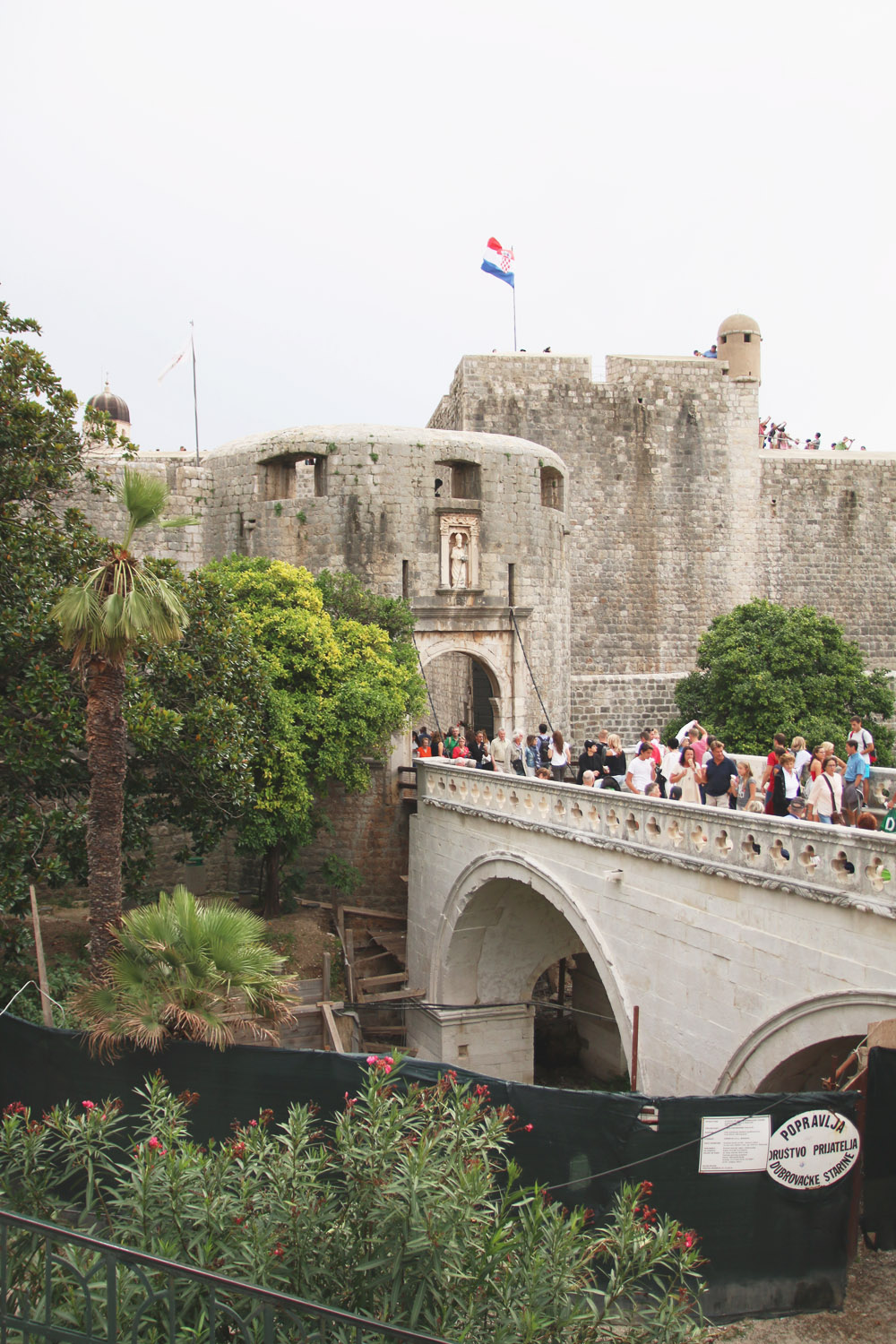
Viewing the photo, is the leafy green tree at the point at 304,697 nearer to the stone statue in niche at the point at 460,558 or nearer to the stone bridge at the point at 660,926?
the stone bridge at the point at 660,926

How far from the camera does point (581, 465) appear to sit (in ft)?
96.3

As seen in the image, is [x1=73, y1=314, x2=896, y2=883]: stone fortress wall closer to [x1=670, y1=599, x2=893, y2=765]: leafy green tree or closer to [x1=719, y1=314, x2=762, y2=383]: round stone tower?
[x1=719, y1=314, x2=762, y2=383]: round stone tower

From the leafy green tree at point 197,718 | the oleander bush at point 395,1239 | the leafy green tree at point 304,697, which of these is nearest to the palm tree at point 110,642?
the leafy green tree at point 197,718

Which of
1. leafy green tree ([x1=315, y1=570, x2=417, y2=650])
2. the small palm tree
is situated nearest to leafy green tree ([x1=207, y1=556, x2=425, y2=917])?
A: leafy green tree ([x1=315, y1=570, x2=417, y2=650])

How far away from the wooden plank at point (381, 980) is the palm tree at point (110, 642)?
8508 millimetres

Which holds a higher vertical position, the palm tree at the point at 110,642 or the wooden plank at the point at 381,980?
the palm tree at the point at 110,642

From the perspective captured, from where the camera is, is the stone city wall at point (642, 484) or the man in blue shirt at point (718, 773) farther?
the stone city wall at point (642, 484)

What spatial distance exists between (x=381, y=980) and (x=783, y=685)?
11271mm

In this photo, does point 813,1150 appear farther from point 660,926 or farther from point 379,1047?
point 379,1047

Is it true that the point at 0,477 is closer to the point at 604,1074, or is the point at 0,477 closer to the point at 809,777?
the point at 809,777

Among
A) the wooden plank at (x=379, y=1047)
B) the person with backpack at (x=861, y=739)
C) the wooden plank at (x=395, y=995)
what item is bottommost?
the wooden plank at (x=379, y=1047)

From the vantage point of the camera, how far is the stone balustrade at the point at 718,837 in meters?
9.49

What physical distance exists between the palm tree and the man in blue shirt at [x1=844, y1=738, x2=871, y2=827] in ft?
25.7

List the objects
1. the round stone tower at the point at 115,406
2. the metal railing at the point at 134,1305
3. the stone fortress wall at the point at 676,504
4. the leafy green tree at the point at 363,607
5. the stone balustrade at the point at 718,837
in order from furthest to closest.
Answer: the round stone tower at the point at 115,406 → the stone fortress wall at the point at 676,504 → the leafy green tree at the point at 363,607 → the stone balustrade at the point at 718,837 → the metal railing at the point at 134,1305
